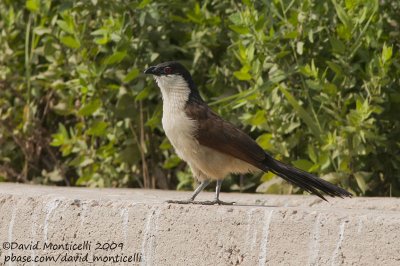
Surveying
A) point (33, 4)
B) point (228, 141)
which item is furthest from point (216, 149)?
point (33, 4)

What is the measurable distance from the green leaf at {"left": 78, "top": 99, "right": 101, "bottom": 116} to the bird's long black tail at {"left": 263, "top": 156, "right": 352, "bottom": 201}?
199 cm

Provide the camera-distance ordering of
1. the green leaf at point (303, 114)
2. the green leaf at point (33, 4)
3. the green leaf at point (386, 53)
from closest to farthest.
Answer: the green leaf at point (386, 53)
the green leaf at point (303, 114)
the green leaf at point (33, 4)

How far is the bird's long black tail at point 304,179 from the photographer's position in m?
4.85

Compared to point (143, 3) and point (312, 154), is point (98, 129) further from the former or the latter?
point (312, 154)

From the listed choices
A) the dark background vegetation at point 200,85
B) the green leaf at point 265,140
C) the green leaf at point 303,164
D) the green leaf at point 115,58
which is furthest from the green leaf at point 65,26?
the green leaf at point 303,164

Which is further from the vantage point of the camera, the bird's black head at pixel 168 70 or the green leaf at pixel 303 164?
the green leaf at pixel 303 164

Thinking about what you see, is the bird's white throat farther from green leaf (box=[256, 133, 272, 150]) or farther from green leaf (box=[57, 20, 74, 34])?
green leaf (box=[57, 20, 74, 34])

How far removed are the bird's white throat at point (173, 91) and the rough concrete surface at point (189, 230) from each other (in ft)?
1.82

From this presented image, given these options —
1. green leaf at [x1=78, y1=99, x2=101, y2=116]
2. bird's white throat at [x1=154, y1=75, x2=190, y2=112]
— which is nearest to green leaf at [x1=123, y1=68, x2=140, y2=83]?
green leaf at [x1=78, y1=99, x2=101, y2=116]

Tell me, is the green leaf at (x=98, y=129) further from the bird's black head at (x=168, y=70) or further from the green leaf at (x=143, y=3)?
the bird's black head at (x=168, y=70)

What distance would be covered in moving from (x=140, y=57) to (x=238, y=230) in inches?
100

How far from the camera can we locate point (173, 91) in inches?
206

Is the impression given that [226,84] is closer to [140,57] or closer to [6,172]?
[140,57]

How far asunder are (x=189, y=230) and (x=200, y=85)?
2381 mm
